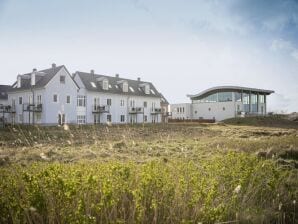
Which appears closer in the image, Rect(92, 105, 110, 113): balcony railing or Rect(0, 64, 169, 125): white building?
Rect(0, 64, 169, 125): white building

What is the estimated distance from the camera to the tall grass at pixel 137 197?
3318 mm

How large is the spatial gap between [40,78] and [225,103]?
119 ft

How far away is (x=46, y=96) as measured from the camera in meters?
36.7

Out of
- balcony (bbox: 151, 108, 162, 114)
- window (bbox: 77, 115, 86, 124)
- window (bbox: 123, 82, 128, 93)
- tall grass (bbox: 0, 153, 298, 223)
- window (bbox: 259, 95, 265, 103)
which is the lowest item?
tall grass (bbox: 0, 153, 298, 223)

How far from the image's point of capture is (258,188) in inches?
189

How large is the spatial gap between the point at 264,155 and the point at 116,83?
132 feet

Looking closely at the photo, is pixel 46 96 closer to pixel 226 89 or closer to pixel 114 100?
pixel 114 100

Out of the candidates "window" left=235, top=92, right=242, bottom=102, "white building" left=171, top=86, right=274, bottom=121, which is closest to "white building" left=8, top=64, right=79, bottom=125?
"white building" left=171, top=86, right=274, bottom=121

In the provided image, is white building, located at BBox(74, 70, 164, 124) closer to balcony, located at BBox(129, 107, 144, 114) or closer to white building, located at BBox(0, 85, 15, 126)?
balcony, located at BBox(129, 107, 144, 114)

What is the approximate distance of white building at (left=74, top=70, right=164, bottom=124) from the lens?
1633 inches

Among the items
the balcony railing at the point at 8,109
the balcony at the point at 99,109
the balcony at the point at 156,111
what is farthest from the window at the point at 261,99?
the balcony railing at the point at 8,109

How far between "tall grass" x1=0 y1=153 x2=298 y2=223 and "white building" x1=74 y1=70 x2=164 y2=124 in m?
33.0

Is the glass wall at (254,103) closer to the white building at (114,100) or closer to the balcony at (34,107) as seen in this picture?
the white building at (114,100)

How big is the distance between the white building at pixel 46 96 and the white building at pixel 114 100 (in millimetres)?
2112
